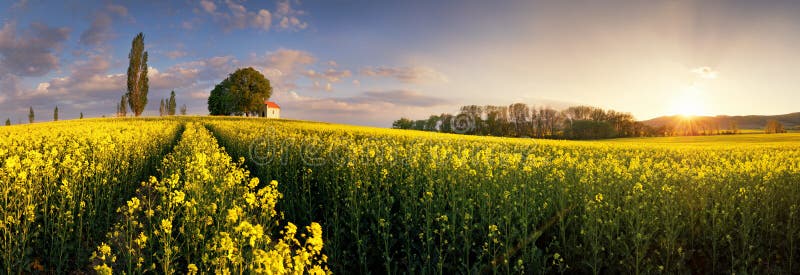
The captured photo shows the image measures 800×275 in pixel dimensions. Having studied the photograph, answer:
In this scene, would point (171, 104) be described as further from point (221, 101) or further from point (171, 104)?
point (221, 101)

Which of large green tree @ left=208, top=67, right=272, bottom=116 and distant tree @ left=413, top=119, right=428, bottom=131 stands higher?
large green tree @ left=208, top=67, right=272, bottom=116

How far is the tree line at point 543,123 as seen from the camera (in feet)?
210

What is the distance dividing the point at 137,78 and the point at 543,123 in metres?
70.0

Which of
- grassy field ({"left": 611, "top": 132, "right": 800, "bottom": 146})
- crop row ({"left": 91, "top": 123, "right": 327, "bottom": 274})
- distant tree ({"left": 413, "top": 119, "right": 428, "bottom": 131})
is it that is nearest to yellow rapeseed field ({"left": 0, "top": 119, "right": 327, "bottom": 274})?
crop row ({"left": 91, "top": 123, "right": 327, "bottom": 274})

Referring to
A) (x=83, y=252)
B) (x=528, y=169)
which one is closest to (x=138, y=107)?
(x=83, y=252)

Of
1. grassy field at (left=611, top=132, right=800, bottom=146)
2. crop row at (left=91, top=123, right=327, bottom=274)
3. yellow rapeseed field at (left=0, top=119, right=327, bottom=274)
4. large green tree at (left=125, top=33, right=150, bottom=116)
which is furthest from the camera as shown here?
large green tree at (left=125, top=33, right=150, bottom=116)

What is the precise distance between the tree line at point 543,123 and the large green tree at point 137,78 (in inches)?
1885

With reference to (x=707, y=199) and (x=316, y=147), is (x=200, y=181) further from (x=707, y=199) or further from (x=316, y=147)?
(x=707, y=199)

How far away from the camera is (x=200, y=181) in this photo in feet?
21.6

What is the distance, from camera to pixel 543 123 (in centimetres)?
7619

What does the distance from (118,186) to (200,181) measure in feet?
18.7

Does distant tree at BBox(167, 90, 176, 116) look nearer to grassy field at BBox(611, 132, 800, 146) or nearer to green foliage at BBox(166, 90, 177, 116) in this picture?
green foliage at BBox(166, 90, 177, 116)

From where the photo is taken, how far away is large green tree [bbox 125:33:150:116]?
5912cm

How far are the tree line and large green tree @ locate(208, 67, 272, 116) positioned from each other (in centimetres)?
3247
